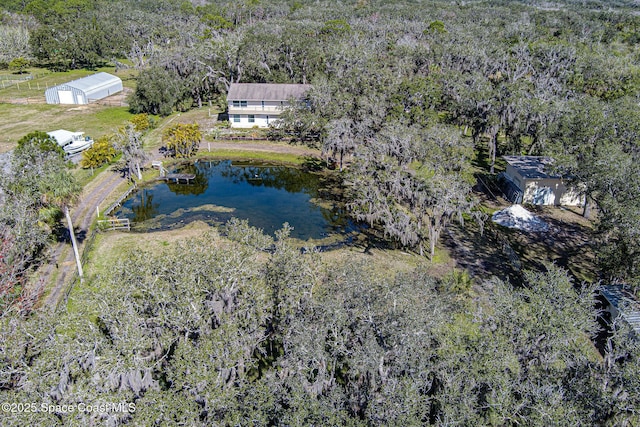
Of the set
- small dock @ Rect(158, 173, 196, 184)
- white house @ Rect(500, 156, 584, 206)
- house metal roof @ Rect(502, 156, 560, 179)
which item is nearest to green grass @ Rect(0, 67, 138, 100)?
small dock @ Rect(158, 173, 196, 184)

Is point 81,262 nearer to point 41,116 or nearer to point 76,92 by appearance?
point 41,116

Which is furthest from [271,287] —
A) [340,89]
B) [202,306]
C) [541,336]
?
[340,89]

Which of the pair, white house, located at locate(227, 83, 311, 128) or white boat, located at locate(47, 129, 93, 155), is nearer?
white boat, located at locate(47, 129, 93, 155)

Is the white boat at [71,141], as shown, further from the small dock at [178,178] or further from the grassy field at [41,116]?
the small dock at [178,178]

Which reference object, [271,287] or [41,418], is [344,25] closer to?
[271,287]

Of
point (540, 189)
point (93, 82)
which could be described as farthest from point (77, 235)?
point (93, 82)

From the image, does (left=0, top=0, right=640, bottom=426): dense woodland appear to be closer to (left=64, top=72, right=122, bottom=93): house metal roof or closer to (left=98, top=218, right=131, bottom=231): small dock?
(left=98, top=218, right=131, bottom=231): small dock

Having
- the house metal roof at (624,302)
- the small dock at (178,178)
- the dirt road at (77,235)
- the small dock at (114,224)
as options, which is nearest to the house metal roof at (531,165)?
the house metal roof at (624,302)
